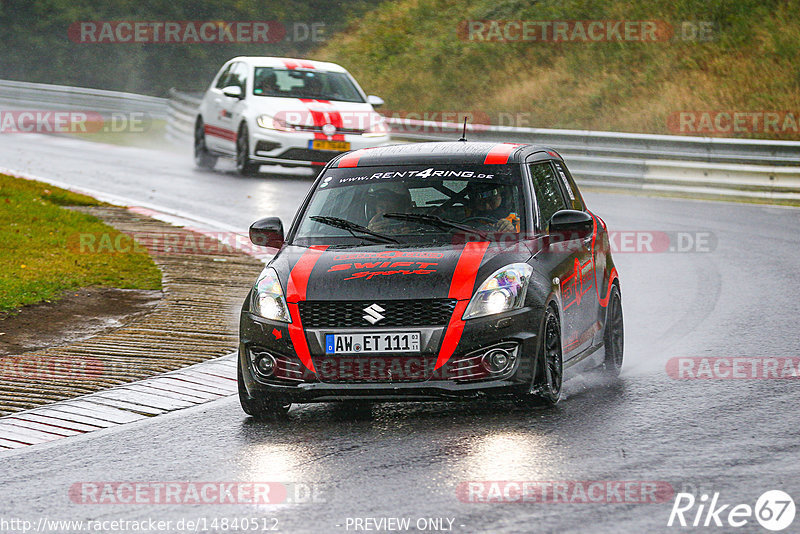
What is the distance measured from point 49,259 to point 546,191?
6.51m

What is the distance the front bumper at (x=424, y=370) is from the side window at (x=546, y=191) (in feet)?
4.18

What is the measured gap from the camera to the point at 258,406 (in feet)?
24.7

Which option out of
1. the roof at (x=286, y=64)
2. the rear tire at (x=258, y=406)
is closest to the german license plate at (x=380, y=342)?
the rear tire at (x=258, y=406)

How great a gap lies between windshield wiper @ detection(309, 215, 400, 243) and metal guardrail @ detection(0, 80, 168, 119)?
86.9 feet

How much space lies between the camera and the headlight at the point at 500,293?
23.5ft

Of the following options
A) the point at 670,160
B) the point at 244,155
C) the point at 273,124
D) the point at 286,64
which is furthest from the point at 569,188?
the point at 286,64

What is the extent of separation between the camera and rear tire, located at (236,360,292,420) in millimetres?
7520

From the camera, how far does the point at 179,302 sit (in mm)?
11492

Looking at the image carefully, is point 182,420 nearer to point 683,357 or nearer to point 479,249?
point 479,249

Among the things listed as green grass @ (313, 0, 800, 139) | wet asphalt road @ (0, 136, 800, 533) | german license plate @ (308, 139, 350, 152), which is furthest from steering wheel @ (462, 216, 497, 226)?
green grass @ (313, 0, 800, 139)

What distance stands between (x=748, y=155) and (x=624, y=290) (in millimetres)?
8912

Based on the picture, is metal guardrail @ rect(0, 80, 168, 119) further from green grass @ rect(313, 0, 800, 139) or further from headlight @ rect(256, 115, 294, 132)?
headlight @ rect(256, 115, 294, 132)

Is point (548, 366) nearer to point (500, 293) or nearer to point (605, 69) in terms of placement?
point (500, 293)

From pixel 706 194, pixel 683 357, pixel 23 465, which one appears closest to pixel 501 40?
pixel 706 194
